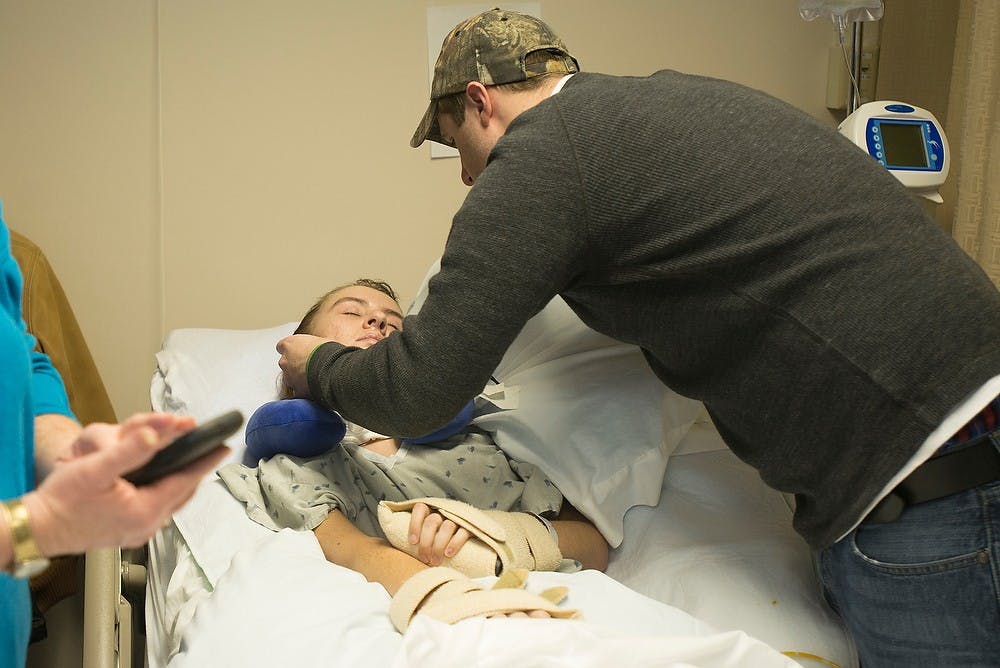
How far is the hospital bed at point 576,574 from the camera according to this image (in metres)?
1.07

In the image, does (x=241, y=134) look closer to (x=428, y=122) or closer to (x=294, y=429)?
(x=428, y=122)

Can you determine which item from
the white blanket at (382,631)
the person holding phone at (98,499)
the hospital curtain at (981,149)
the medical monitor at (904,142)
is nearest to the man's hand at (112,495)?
the person holding phone at (98,499)

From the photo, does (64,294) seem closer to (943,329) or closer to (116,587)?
(116,587)

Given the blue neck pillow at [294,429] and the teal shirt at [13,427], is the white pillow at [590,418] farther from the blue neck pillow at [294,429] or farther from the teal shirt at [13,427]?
the teal shirt at [13,427]

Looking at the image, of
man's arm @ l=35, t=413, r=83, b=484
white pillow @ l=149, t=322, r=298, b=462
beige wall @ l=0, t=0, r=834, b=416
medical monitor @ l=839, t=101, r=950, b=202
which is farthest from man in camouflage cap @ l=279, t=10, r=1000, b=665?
beige wall @ l=0, t=0, r=834, b=416

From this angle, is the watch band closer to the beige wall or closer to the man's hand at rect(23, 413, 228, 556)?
the man's hand at rect(23, 413, 228, 556)

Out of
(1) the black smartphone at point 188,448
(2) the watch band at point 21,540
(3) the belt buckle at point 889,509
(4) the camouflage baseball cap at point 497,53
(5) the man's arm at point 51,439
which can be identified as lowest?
(3) the belt buckle at point 889,509

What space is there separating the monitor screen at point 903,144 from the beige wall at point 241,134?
2.54ft

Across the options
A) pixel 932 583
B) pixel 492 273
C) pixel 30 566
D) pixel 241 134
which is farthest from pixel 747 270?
pixel 241 134

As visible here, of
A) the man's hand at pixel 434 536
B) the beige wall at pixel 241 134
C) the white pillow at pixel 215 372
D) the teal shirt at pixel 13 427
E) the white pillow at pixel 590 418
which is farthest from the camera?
the beige wall at pixel 241 134

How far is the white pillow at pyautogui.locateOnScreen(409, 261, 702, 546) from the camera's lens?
1.64 metres

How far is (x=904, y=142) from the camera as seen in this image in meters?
1.79

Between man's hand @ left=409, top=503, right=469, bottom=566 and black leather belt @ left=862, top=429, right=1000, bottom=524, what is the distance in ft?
2.04

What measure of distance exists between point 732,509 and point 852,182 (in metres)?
0.64
